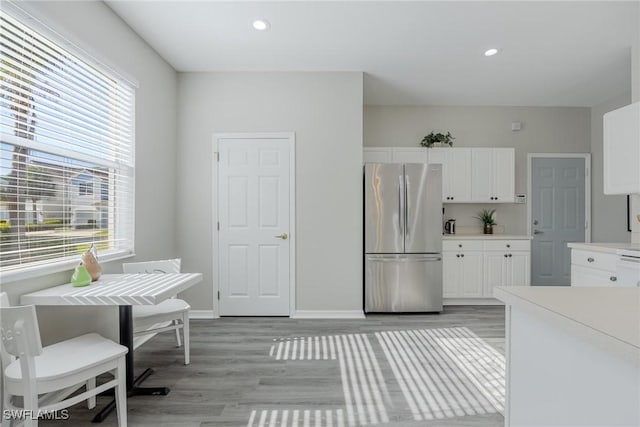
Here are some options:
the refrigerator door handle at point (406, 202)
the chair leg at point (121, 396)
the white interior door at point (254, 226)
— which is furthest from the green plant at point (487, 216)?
the chair leg at point (121, 396)

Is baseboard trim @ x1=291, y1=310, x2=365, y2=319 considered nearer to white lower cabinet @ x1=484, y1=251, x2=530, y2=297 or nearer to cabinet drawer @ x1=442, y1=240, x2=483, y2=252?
cabinet drawer @ x1=442, y1=240, x2=483, y2=252

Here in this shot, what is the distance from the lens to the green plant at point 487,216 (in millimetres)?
4534

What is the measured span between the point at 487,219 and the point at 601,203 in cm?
171

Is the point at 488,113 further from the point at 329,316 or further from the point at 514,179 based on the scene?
the point at 329,316

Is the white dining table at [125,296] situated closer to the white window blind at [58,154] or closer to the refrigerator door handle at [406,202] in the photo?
the white window blind at [58,154]

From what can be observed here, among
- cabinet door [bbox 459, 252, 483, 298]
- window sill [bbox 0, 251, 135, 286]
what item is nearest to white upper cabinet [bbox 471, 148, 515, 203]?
cabinet door [bbox 459, 252, 483, 298]

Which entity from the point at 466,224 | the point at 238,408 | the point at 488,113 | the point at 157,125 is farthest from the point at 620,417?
the point at 488,113

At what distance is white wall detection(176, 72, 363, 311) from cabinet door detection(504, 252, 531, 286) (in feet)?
6.80

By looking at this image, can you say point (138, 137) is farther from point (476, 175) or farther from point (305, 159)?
point (476, 175)

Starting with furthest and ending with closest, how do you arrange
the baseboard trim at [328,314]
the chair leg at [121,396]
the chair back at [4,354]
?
the baseboard trim at [328,314]
the chair leg at [121,396]
the chair back at [4,354]

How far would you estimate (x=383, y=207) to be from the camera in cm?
360

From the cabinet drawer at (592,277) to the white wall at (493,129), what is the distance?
1.61m

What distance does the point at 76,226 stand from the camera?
2.21m

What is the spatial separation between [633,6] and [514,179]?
2.32m
